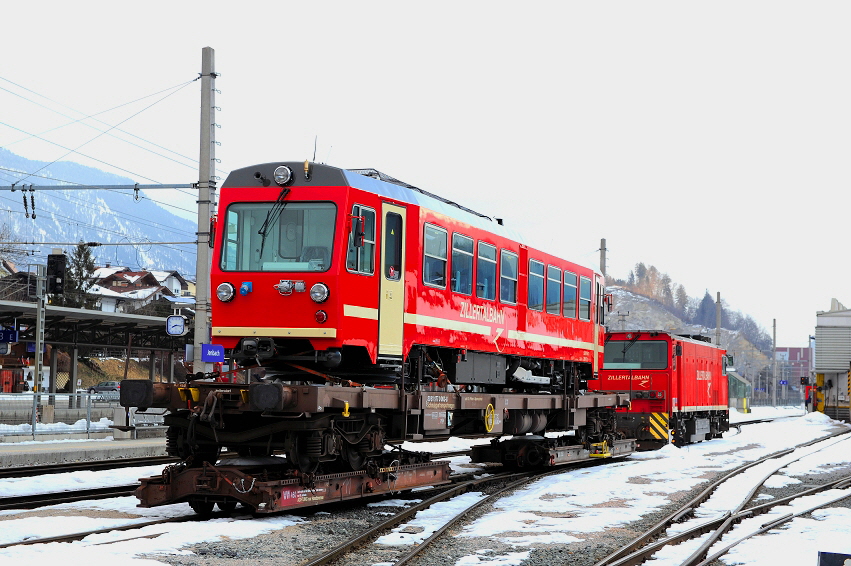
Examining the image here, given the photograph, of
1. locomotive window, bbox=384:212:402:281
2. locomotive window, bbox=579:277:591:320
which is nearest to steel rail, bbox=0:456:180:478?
locomotive window, bbox=384:212:402:281

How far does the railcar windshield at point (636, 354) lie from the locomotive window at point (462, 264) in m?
12.6

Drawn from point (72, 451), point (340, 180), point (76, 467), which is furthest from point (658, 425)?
point (340, 180)

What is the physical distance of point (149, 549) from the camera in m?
9.74

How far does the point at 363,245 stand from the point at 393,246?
83 cm

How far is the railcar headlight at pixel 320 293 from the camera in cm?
1253

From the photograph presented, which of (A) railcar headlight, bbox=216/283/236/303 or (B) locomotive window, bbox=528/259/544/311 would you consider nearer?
(A) railcar headlight, bbox=216/283/236/303

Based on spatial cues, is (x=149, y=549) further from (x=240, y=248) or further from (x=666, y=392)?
(x=666, y=392)

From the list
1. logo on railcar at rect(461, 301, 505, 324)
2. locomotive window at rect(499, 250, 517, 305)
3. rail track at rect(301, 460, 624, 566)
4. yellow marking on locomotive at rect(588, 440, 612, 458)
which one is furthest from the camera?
yellow marking on locomotive at rect(588, 440, 612, 458)

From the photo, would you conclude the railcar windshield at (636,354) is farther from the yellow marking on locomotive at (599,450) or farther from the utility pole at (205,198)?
the utility pole at (205,198)

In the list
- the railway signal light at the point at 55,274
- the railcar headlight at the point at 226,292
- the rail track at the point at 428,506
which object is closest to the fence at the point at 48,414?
the railway signal light at the point at 55,274

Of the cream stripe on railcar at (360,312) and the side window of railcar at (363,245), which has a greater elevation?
the side window of railcar at (363,245)

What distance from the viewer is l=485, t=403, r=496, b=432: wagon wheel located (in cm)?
1602

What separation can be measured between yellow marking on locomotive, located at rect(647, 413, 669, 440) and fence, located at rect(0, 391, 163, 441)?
41.7 feet

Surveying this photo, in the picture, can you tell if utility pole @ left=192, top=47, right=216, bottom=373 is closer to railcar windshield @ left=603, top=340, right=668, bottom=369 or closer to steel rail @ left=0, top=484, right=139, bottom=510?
steel rail @ left=0, top=484, right=139, bottom=510
